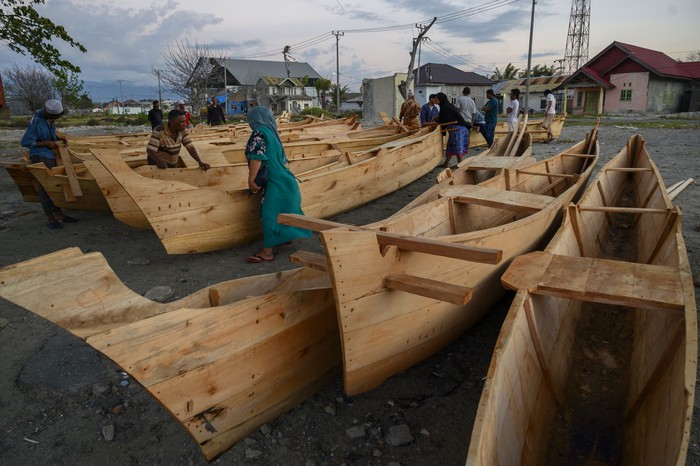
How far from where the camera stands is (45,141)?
20.7 ft

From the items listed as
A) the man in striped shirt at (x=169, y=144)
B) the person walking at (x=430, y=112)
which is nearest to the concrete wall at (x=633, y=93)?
the person walking at (x=430, y=112)

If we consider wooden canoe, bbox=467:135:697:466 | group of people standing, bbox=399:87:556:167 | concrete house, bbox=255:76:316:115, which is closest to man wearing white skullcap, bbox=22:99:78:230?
wooden canoe, bbox=467:135:697:466

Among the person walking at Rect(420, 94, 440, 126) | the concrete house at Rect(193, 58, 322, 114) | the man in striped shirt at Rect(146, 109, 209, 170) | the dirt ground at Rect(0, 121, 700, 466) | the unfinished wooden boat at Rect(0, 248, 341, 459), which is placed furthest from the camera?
the concrete house at Rect(193, 58, 322, 114)

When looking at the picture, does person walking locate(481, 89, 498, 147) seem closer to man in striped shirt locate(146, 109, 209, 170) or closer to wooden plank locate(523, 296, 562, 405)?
man in striped shirt locate(146, 109, 209, 170)

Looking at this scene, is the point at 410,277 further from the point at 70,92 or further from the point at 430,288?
the point at 70,92

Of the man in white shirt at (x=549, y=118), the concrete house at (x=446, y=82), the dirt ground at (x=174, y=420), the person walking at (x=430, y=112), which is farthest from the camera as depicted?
the concrete house at (x=446, y=82)

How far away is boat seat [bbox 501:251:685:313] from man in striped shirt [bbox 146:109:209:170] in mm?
4475

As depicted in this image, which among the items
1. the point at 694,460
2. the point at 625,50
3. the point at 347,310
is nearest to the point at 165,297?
→ the point at 347,310

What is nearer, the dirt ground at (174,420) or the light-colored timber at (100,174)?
the dirt ground at (174,420)

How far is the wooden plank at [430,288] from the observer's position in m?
2.31

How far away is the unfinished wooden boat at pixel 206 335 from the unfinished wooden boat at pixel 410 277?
0.31 metres

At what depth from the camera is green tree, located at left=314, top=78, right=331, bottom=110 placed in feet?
177

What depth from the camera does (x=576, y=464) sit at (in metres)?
2.42

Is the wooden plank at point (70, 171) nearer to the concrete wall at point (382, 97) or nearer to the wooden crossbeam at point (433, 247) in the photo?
the wooden crossbeam at point (433, 247)
